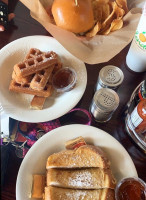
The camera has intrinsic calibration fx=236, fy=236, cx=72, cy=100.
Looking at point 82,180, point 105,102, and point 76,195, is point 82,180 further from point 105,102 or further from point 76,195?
point 105,102

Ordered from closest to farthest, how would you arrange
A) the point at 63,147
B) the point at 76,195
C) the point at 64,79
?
1. the point at 76,195
2. the point at 63,147
3. the point at 64,79

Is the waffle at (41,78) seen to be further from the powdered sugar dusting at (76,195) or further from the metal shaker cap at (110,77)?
the powdered sugar dusting at (76,195)

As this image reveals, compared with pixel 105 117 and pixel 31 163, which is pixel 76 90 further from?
pixel 31 163

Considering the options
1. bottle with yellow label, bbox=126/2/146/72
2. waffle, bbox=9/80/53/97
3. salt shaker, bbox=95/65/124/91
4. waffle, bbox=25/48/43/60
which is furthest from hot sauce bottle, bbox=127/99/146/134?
waffle, bbox=25/48/43/60

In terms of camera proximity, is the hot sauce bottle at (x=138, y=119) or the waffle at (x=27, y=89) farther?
the waffle at (x=27, y=89)

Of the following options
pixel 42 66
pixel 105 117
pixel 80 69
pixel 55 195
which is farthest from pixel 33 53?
pixel 55 195

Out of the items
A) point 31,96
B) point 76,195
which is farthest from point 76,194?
point 31,96

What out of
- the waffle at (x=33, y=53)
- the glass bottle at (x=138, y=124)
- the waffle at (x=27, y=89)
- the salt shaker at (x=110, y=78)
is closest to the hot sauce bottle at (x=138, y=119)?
the glass bottle at (x=138, y=124)
